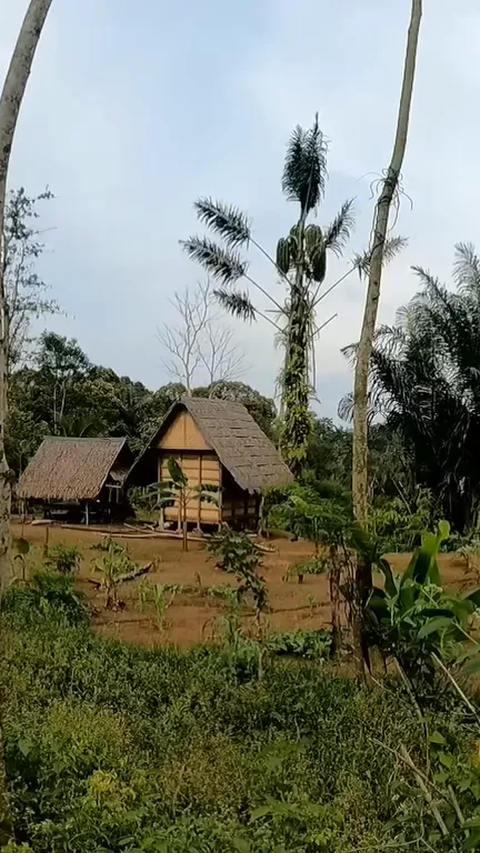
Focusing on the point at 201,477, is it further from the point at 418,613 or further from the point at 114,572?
the point at 418,613

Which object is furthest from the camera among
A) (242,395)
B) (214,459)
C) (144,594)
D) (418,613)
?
(242,395)

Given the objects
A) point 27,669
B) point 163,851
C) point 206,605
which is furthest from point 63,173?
point 163,851

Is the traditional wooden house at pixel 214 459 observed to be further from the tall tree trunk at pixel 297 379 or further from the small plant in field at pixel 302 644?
the small plant in field at pixel 302 644

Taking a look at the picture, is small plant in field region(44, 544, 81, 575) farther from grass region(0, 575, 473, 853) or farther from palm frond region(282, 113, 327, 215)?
palm frond region(282, 113, 327, 215)

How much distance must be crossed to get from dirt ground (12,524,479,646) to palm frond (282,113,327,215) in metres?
5.63

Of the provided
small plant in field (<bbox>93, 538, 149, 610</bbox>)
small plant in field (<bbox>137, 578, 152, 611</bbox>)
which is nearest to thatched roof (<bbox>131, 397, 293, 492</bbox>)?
small plant in field (<bbox>93, 538, 149, 610</bbox>)

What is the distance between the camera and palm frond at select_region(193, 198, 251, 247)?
476 inches

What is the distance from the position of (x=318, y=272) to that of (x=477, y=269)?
236 centimetres

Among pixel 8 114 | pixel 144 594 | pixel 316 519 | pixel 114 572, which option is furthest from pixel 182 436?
pixel 8 114

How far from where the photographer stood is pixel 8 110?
208cm

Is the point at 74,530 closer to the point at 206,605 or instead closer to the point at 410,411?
the point at 410,411

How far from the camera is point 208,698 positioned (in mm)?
3377

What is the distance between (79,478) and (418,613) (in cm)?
990

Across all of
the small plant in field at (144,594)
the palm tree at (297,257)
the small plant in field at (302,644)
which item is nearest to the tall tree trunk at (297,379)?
the palm tree at (297,257)
